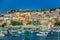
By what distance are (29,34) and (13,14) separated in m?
0.74

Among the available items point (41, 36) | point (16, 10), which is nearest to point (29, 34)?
point (41, 36)

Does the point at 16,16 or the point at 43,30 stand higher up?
the point at 16,16

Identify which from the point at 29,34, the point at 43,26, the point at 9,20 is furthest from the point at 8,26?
the point at 43,26

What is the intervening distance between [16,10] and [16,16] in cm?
22

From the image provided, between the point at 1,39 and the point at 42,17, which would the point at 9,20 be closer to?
the point at 1,39

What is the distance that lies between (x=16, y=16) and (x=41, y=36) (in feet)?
3.15

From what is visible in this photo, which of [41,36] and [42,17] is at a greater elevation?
[42,17]

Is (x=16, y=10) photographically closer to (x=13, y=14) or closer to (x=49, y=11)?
(x=13, y=14)

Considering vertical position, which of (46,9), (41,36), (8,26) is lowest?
(41,36)

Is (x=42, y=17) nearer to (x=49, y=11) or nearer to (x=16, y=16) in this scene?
(x=49, y=11)

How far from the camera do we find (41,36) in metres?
6.16

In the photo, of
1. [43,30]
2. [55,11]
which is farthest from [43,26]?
[55,11]

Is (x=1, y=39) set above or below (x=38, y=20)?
below

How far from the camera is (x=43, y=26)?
6.00m
